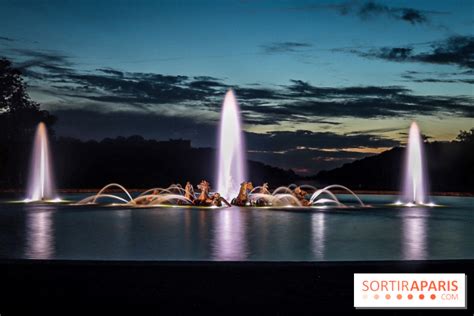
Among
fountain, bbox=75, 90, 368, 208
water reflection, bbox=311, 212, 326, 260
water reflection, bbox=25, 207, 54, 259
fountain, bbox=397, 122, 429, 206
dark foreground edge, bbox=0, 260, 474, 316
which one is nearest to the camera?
dark foreground edge, bbox=0, 260, 474, 316

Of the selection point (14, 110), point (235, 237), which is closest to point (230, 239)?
point (235, 237)

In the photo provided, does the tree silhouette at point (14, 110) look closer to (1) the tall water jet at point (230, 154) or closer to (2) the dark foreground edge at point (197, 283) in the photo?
(1) the tall water jet at point (230, 154)

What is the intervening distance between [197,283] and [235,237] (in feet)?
34.2

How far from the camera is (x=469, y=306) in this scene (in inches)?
375

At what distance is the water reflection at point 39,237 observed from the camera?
56.9ft

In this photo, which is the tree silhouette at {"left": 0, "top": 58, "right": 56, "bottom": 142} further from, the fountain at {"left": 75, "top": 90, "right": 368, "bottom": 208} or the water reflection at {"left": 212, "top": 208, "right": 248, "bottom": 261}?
the water reflection at {"left": 212, "top": 208, "right": 248, "bottom": 261}

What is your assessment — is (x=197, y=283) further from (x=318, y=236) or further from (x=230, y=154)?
(x=230, y=154)

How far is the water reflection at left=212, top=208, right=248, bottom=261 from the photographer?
17.0 m

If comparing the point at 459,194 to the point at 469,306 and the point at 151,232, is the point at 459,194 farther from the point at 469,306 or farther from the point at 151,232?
the point at 469,306

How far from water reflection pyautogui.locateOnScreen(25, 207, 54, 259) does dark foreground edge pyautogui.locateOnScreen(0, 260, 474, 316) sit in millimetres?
4381

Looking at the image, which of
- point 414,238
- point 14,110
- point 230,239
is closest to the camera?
point 230,239

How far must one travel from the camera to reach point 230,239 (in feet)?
68.7

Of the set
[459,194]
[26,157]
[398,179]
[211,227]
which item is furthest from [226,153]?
[398,179]

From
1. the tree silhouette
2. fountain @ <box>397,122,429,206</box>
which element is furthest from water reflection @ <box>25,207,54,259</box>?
the tree silhouette
